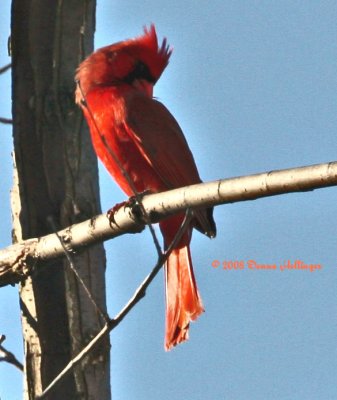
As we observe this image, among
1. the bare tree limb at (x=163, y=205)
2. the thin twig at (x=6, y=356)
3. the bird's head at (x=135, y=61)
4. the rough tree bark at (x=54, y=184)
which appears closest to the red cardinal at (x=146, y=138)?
the bird's head at (x=135, y=61)

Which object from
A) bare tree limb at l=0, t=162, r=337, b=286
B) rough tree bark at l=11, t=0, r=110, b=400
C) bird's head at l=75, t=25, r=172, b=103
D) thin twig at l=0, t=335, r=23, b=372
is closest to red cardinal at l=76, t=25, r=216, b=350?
bird's head at l=75, t=25, r=172, b=103

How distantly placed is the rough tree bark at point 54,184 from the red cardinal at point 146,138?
0.18 meters

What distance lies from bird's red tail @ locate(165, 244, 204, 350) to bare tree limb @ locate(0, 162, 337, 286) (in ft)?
2.26

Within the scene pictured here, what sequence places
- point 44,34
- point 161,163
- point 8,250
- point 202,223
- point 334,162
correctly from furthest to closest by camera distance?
point 161,163 → point 202,223 → point 44,34 → point 8,250 → point 334,162

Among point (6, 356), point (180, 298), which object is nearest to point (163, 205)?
point (6, 356)

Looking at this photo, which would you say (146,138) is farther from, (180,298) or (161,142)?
(180,298)

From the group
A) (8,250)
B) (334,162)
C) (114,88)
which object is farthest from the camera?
(114,88)

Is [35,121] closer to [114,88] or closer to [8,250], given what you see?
[8,250]

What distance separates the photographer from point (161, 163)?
173 inches

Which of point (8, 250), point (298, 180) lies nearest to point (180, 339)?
point (8, 250)

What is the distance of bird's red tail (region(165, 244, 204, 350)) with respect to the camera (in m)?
3.88

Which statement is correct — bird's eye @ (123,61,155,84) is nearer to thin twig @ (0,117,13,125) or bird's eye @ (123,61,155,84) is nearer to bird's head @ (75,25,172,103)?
bird's head @ (75,25,172,103)

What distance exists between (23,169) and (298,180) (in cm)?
139

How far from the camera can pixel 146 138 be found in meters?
4.45
